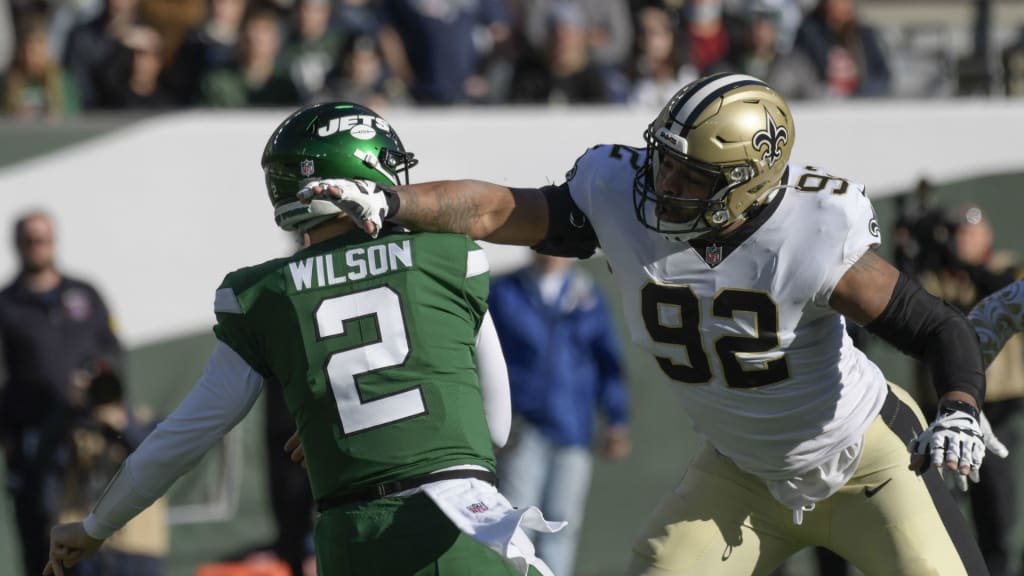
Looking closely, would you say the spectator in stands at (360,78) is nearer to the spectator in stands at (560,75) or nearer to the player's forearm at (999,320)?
the spectator in stands at (560,75)

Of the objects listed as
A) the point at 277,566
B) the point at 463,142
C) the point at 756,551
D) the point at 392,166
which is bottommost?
the point at 277,566

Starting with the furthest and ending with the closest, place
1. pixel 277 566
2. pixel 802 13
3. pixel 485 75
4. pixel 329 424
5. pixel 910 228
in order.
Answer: pixel 802 13, pixel 485 75, pixel 277 566, pixel 910 228, pixel 329 424

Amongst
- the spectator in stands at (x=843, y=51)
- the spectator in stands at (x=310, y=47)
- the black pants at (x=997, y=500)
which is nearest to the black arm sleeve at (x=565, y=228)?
the black pants at (x=997, y=500)

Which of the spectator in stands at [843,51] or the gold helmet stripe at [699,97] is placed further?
the spectator in stands at [843,51]

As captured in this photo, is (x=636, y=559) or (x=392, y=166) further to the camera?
(x=636, y=559)

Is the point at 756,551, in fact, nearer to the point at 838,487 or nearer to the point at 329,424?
the point at 838,487

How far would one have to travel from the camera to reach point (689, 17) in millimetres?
9977

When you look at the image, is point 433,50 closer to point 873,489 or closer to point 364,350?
point 873,489

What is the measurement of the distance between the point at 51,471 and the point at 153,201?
57.3 inches

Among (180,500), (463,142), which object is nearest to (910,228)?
(463,142)

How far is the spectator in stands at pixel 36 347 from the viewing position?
24.7 ft

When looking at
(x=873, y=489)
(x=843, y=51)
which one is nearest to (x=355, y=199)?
(x=873, y=489)

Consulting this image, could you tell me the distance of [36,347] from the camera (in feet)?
24.9

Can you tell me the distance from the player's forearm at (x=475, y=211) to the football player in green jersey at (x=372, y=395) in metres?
0.08
